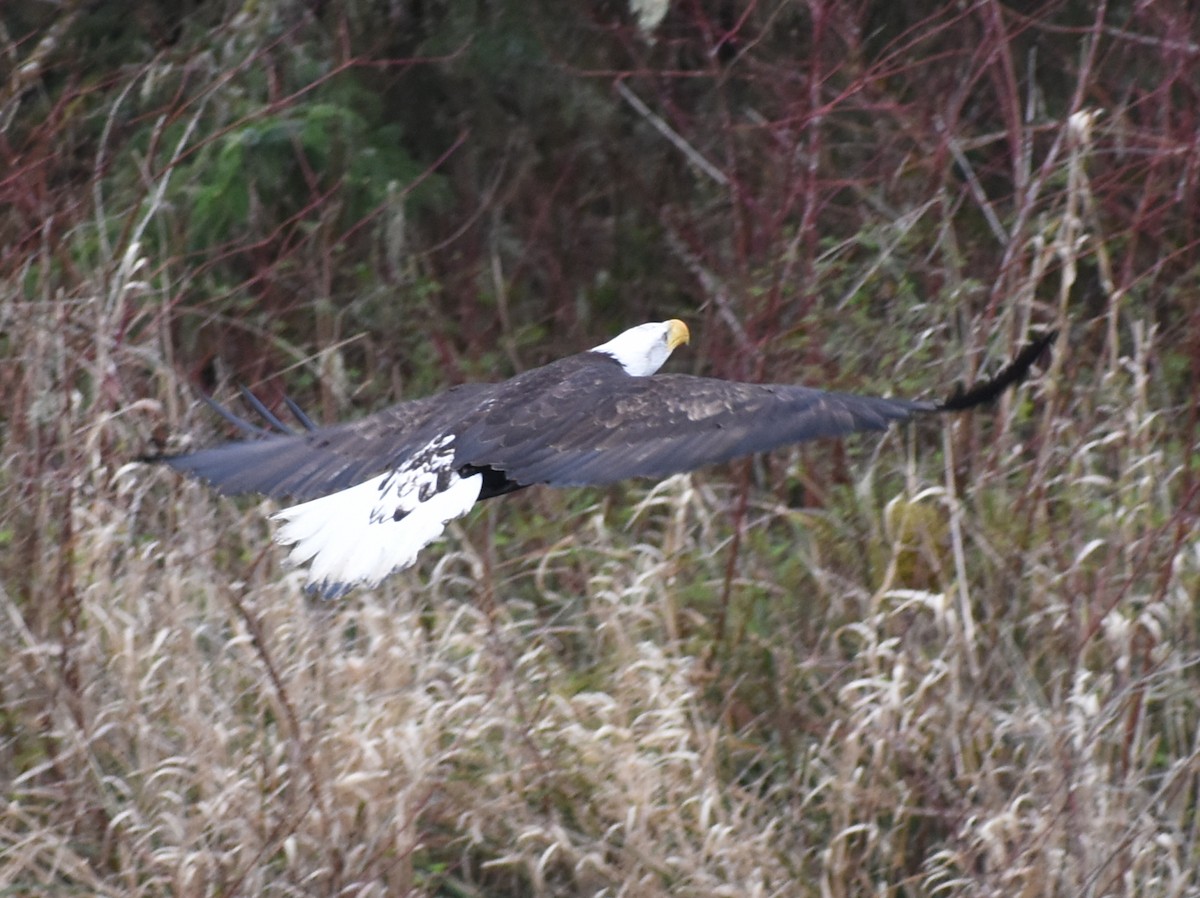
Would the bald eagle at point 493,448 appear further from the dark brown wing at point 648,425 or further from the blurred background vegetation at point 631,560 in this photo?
the blurred background vegetation at point 631,560

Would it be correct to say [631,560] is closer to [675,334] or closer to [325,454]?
[675,334]

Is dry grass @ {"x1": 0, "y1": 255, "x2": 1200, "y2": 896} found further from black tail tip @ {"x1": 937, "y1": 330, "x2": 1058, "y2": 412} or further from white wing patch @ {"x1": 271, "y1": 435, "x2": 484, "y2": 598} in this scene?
black tail tip @ {"x1": 937, "y1": 330, "x2": 1058, "y2": 412}

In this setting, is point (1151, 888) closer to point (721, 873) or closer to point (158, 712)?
point (721, 873)

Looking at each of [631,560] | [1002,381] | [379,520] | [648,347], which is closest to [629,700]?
[631,560]

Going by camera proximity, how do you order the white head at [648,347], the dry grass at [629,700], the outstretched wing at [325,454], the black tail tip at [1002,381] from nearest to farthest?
1. the black tail tip at [1002,381]
2. the outstretched wing at [325,454]
3. the dry grass at [629,700]
4. the white head at [648,347]

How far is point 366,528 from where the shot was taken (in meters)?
3.99

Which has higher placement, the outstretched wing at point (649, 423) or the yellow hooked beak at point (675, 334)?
the outstretched wing at point (649, 423)

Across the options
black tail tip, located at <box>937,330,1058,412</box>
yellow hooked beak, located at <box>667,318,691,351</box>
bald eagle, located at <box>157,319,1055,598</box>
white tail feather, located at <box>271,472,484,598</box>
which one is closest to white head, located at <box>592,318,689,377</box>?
yellow hooked beak, located at <box>667,318,691,351</box>

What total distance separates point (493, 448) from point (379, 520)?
302 mm

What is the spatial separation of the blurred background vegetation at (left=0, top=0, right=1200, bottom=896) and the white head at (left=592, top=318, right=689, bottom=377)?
1.76 feet

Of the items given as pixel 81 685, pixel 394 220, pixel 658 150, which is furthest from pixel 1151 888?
pixel 658 150

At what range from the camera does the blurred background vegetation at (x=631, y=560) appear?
4.46m

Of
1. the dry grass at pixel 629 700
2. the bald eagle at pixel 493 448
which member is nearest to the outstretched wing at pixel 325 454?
the bald eagle at pixel 493 448

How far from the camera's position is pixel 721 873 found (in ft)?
14.8
